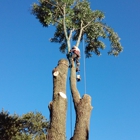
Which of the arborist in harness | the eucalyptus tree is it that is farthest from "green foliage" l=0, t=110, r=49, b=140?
the arborist in harness

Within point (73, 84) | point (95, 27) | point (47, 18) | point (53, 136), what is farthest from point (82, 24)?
point (53, 136)

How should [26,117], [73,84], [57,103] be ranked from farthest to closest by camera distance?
[26,117], [73,84], [57,103]

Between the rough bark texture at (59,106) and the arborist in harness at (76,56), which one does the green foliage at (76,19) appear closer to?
the arborist in harness at (76,56)

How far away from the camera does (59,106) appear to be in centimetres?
552

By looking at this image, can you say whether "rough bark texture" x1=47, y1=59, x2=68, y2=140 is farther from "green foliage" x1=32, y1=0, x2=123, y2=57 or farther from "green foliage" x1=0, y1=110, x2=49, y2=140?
"green foliage" x1=0, y1=110, x2=49, y2=140

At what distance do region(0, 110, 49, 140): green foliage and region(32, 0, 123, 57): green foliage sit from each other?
8551 millimetres

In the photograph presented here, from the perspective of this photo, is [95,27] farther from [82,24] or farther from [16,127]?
[16,127]

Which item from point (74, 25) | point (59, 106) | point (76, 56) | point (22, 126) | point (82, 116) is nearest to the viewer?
point (59, 106)

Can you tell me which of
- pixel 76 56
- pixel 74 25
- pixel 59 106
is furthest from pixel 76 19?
pixel 59 106

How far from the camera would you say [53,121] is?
17.4 feet

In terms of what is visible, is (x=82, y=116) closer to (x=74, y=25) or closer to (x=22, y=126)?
(x=74, y=25)

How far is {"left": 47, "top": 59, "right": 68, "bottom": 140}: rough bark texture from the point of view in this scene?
5117mm

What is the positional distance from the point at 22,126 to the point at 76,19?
10502 mm

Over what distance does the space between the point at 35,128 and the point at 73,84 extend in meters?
12.8
